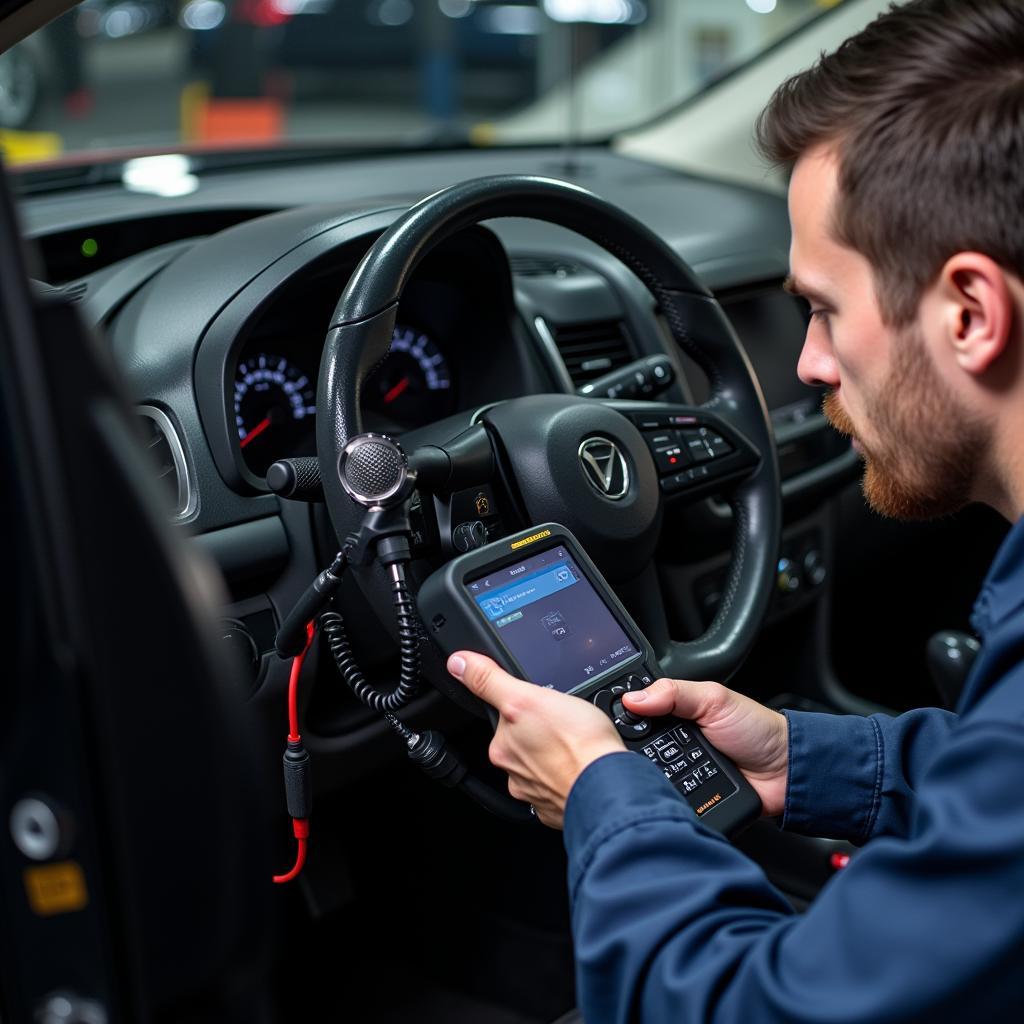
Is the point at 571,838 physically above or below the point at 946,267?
below

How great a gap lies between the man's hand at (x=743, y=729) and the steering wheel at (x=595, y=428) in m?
0.18

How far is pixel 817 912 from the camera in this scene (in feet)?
2.44

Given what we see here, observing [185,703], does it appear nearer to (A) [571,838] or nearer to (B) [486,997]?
(A) [571,838]

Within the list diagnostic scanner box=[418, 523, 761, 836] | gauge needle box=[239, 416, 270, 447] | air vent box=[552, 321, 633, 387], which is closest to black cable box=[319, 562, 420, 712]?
diagnostic scanner box=[418, 523, 761, 836]

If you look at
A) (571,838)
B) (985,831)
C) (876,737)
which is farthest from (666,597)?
(985,831)

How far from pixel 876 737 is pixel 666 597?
0.57 metres

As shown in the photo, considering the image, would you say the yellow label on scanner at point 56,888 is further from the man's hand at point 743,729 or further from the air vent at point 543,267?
the air vent at point 543,267

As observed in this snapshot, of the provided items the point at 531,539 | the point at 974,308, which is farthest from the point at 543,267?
the point at 974,308

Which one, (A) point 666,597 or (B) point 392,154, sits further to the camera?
(B) point 392,154

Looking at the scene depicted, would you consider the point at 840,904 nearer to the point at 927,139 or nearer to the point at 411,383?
the point at 927,139

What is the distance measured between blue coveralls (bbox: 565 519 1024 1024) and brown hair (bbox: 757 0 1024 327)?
19 centimetres

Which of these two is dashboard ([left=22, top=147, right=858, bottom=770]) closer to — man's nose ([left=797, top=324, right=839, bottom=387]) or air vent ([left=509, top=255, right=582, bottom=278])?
air vent ([left=509, top=255, right=582, bottom=278])

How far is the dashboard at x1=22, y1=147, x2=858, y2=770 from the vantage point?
50.4 inches

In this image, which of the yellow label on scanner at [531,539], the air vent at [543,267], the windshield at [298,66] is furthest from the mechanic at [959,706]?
the windshield at [298,66]
